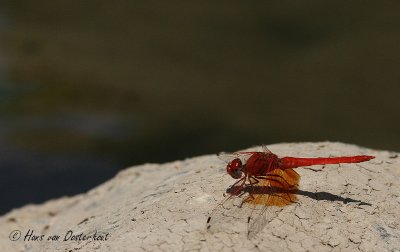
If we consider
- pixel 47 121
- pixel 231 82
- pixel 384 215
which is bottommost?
pixel 384 215

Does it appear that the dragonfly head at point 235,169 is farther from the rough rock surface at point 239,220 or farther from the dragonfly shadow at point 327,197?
the dragonfly shadow at point 327,197

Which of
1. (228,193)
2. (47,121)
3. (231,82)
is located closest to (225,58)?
(231,82)

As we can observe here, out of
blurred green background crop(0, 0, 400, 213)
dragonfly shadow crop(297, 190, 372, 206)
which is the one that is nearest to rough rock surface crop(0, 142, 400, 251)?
dragonfly shadow crop(297, 190, 372, 206)

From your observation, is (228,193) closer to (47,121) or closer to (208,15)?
(47,121)

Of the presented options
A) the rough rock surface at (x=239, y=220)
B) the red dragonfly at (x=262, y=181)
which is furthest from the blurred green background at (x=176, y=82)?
the red dragonfly at (x=262, y=181)

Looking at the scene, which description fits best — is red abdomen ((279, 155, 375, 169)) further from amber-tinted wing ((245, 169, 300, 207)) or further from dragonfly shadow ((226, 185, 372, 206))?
dragonfly shadow ((226, 185, 372, 206))

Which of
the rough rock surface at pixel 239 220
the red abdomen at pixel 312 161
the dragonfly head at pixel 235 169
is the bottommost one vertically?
the rough rock surface at pixel 239 220
